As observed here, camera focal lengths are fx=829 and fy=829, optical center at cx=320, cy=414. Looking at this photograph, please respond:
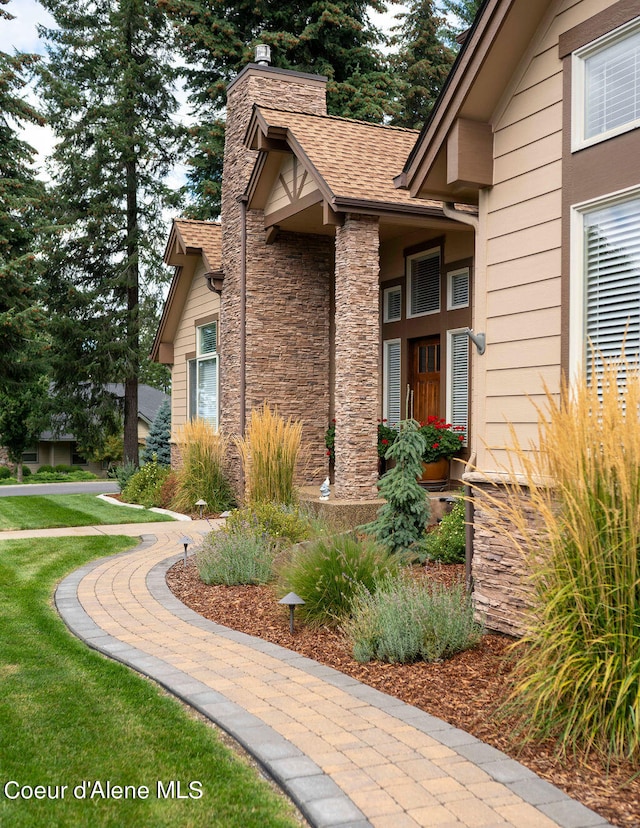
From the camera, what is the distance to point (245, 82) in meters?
13.5

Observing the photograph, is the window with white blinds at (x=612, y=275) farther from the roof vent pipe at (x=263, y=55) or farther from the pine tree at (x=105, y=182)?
the pine tree at (x=105, y=182)

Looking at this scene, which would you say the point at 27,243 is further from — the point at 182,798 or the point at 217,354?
the point at 182,798

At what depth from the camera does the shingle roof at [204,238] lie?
15.3m

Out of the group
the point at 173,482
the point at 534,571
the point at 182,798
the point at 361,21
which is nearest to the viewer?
the point at 182,798

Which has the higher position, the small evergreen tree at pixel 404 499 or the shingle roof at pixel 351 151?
the shingle roof at pixel 351 151

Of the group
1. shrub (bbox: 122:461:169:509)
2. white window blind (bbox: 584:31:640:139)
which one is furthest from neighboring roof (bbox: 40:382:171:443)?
white window blind (bbox: 584:31:640:139)

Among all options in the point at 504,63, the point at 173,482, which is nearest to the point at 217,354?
the point at 173,482

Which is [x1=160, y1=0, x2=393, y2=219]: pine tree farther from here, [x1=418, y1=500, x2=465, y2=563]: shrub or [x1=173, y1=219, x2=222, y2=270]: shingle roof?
[x1=418, y1=500, x2=465, y2=563]: shrub

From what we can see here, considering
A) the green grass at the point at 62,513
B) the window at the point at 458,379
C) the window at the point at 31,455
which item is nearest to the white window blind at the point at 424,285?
the window at the point at 458,379

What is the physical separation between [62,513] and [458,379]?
6744 millimetres

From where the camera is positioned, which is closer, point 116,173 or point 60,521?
point 60,521

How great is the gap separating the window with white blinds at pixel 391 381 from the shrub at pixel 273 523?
443 centimetres

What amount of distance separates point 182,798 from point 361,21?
2444 centimetres

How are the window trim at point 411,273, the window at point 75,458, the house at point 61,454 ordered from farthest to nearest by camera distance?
the window at point 75,458 → the house at point 61,454 → the window trim at point 411,273
